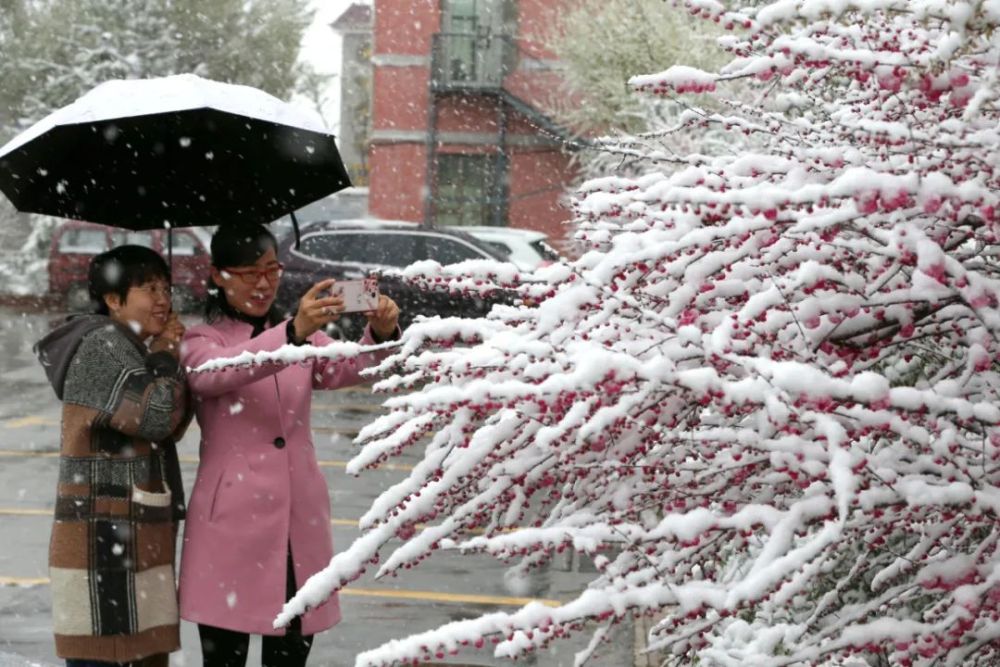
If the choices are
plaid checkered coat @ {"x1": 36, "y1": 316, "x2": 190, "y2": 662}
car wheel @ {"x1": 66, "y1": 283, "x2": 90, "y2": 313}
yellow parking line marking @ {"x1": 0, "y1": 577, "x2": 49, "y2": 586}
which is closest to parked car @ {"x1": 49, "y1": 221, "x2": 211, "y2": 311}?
car wheel @ {"x1": 66, "y1": 283, "x2": 90, "y2": 313}

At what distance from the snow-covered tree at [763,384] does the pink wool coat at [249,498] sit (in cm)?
193

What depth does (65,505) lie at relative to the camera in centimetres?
405

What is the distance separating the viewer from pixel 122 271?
4.07 meters

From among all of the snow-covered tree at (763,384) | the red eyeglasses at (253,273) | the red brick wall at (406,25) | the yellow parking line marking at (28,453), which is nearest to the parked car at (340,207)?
the red brick wall at (406,25)

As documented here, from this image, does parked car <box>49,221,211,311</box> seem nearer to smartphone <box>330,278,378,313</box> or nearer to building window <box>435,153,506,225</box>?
building window <box>435,153,506,225</box>

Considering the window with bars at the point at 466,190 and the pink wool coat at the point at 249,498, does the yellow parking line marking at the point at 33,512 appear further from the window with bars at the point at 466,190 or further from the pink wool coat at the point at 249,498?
the window with bars at the point at 466,190

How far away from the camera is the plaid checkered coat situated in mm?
3988

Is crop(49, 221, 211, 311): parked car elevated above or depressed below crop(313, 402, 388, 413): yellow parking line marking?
below

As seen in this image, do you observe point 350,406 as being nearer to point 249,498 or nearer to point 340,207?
point 249,498

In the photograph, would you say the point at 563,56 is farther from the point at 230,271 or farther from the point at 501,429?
the point at 501,429

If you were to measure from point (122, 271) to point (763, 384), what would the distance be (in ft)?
8.85

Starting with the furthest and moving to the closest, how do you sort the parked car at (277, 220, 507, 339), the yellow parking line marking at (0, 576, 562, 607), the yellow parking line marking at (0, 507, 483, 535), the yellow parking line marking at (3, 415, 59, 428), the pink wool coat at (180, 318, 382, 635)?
the parked car at (277, 220, 507, 339)
the yellow parking line marking at (3, 415, 59, 428)
the yellow parking line marking at (0, 507, 483, 535)
the yellow parking line marking at (0, 576, 562, 607)
the pink wool coat at (180, 318, 382, 635)

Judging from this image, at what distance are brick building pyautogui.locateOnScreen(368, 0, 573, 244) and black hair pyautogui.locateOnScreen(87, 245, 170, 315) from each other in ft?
81.2

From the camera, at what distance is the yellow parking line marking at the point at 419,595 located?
7504 mm
